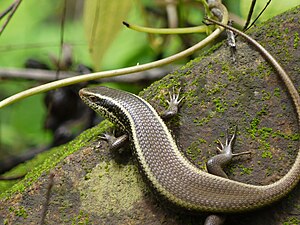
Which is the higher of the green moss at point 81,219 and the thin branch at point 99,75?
the thin branch at point 99,75

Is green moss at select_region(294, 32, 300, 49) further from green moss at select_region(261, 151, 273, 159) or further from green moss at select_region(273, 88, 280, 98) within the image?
green moss at select_region(261, 151, 273, 159)

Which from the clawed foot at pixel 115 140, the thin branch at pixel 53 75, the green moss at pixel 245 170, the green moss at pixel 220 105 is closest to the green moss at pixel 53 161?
the clawed foot at pixel 115 140

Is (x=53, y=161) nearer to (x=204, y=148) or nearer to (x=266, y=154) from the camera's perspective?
(x=204, y=148)

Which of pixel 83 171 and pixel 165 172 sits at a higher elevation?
pixel 165 172

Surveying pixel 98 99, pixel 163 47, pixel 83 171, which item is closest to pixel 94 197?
pixel 83 171

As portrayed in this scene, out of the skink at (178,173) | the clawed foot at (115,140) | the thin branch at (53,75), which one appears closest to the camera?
the skink at (178,173)

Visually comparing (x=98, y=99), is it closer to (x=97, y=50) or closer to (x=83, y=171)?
A: (x=97, y=50)

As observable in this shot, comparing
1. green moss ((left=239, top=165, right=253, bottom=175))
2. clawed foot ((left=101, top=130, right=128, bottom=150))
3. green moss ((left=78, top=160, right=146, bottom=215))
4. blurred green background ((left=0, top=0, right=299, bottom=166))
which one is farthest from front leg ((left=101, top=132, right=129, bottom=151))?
blurred green background ((left=0, top=0, right=299, bottom=166))

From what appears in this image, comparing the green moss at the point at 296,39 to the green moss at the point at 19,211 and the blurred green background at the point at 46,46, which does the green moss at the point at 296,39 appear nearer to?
the blurred green background at the point at 46,46
